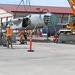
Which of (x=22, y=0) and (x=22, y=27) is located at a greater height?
(x=22, y=0)

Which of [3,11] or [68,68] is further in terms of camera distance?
[3,11]

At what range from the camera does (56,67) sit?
13367 millimetres

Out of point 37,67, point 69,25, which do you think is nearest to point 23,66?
point 37,67

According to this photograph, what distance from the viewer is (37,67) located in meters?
13.3

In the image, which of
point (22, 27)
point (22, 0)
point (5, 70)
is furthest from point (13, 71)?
point (22, 27)

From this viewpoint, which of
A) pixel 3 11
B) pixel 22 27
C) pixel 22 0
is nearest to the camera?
pixel 22 0

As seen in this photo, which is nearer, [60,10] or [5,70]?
[5,70]

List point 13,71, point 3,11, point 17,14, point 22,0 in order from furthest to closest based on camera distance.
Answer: point 3,11 < point 17,14 < point 22,0 < point 13,71

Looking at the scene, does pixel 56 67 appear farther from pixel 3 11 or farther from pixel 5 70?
pixel 3 11

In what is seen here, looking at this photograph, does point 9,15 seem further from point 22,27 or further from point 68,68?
point 68,68

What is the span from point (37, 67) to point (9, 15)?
65861 millimetres

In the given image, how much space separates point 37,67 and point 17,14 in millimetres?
64883

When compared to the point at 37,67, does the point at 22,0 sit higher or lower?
higher

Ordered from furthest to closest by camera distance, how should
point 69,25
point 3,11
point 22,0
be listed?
point 3,11 < point 69,25 < point 22,0
